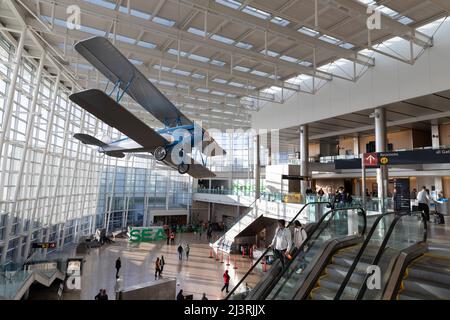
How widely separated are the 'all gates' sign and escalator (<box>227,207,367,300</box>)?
2507cm

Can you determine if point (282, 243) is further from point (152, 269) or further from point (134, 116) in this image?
point (152, 269)

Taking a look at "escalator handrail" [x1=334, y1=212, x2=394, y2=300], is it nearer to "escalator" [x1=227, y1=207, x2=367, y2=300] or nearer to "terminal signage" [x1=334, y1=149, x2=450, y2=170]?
"escalator" [x1=227, y1=207, x2=367, y2=300]

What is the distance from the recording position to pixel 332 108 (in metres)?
20.6

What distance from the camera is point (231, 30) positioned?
15.2 meters

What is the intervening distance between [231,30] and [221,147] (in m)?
5.86

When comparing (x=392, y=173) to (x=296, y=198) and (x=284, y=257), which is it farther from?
(x=284, y=257)

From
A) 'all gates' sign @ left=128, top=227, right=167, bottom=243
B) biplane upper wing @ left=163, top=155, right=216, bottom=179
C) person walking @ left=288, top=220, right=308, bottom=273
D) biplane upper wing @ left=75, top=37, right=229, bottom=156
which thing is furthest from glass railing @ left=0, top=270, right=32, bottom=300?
'all gates' sign @ left=128, top=227, right=167, bottom=243

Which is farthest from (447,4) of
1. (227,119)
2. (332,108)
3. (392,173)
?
(227,119)

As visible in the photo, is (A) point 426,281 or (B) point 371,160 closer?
(A) point 426,281

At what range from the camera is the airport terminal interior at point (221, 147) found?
6059 millimetres

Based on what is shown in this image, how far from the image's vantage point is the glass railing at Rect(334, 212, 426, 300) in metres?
4.65

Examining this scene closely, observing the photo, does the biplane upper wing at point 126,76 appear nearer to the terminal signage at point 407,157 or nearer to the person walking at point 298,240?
the person walking at point 298,240

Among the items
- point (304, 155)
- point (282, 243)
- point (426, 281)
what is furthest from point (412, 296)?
point (304, 155)

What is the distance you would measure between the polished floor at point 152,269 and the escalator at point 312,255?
8393mm
